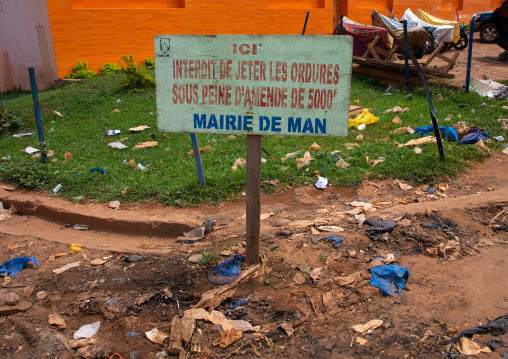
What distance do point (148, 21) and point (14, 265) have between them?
32.6 feet

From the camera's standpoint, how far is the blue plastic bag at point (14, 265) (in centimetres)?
336

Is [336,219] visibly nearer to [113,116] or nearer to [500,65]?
[113,116]

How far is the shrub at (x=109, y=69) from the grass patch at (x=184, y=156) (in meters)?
3.27

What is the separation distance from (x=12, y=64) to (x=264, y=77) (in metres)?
10.7

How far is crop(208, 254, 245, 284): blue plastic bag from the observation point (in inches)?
116

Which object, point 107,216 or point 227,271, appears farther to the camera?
point 107,216

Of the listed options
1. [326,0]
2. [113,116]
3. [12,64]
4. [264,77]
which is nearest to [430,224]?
[264,77]

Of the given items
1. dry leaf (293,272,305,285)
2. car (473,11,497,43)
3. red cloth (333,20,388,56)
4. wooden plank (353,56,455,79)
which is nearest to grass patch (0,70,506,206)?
wooden plank (353,56,455,79)

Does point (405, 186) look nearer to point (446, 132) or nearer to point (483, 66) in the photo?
point (446, 132)

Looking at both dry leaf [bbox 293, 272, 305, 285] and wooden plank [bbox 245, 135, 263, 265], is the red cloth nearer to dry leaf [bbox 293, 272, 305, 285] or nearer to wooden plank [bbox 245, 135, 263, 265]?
wooden plank [bbox 245, 135, 263, 265]

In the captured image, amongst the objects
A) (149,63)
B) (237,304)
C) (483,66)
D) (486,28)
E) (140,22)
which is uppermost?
(140,22)

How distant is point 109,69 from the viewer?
1106cm

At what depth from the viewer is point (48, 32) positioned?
10.2m

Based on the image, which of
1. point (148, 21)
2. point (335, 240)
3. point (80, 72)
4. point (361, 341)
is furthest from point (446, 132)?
point (148, 21)
